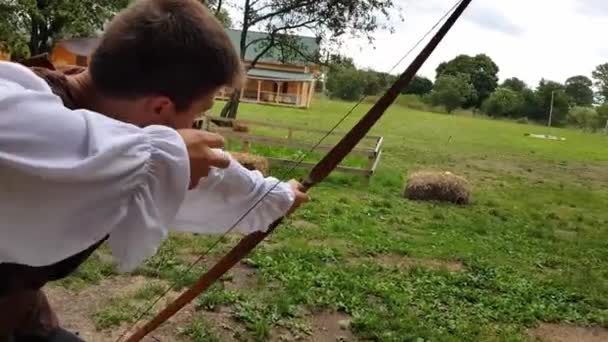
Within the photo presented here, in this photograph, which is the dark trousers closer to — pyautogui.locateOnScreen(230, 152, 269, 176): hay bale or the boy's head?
the boy's head

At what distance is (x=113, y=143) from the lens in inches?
36.6

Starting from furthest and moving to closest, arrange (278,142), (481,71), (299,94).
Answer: (299,94)
(481,71)
(278,142)

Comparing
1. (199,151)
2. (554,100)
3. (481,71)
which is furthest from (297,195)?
(554,100)

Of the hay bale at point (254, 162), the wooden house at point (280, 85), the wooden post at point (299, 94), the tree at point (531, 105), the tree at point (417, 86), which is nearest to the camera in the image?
the tree at point (417, 86)

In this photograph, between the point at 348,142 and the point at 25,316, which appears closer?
the point at 25,316

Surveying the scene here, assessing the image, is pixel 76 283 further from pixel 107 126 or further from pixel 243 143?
pixel 243 143

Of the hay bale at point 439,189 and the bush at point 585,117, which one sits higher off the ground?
the bush at point 585,117

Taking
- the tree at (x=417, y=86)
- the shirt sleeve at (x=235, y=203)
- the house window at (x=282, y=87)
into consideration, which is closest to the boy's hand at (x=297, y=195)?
the shirt sleeve at (x=235, y=203)

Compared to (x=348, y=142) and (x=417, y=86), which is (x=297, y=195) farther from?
(x=417, y=86)

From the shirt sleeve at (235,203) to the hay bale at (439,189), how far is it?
798 cm

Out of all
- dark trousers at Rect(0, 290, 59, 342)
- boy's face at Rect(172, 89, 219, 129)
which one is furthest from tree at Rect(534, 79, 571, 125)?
boy's face at Rect(172, 89, 219, 129)

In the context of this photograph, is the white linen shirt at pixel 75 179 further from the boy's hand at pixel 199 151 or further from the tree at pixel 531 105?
the tree at pixel 531 105

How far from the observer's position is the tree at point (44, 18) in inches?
475

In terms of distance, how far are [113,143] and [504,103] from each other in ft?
109
